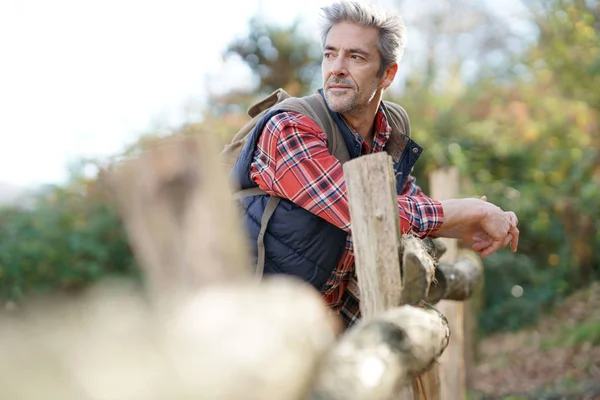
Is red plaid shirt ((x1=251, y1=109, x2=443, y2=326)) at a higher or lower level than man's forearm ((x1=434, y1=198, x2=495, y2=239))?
higher

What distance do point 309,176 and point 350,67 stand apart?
612mm

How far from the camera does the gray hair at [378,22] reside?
2.69m

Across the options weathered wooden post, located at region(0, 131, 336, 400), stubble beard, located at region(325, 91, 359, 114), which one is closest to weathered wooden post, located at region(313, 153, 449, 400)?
weathered wooden post, located at region(0, 131, 336, 400)

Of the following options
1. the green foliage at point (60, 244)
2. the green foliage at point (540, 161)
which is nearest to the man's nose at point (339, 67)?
the green foliage at point (540, 161)

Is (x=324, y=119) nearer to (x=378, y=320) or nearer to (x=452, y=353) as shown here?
(x=378, y=320)

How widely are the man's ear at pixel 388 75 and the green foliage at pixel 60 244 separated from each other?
6074 millimetres

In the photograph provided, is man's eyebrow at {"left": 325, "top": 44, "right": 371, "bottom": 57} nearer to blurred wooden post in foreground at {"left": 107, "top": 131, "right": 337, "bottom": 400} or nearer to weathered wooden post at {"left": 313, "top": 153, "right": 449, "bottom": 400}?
weathered wooden post at {"left": 313, "top": 153, "right": 449, "bottom": 400}

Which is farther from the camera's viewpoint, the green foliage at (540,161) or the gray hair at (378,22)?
the green foliage at (540,161)

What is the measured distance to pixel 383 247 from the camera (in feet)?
6.49

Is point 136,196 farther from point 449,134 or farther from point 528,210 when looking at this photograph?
point 449,134

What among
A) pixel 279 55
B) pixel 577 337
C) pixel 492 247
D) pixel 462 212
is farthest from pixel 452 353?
pixel 279 55

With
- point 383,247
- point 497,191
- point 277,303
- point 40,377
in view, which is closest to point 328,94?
point 383,247

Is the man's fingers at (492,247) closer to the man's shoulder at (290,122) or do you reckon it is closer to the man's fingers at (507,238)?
the man's fingers at (507,238)

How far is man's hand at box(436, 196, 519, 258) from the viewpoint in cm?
250
